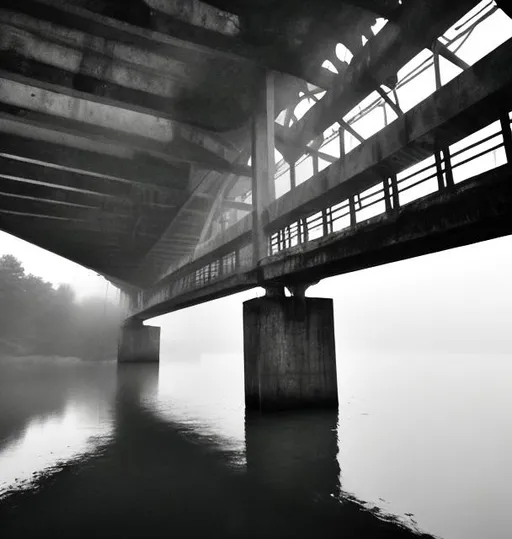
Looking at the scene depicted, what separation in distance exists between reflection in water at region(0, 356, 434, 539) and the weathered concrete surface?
1399 millimetres

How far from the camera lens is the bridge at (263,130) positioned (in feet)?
26.1

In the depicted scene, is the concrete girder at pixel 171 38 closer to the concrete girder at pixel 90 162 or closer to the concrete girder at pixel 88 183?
the concrete girder at pixel 90 162

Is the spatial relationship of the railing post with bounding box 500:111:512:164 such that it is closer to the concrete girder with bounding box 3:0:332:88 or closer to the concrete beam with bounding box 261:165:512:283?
the concrete beam with bounding box 261:165:512:283

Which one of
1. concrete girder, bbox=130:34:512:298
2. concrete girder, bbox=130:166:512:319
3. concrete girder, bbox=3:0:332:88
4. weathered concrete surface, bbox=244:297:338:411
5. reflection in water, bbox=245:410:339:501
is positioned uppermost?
concrete girder, bbox=3:0:332:88

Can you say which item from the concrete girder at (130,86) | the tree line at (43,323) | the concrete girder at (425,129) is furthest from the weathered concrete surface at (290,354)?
the tree line at (43,323)

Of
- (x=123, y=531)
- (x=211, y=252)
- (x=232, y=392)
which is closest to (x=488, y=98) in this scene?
(x=123, y=531)

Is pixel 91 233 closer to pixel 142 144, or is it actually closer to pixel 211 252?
pixel 211 252

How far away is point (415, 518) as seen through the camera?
5438mm

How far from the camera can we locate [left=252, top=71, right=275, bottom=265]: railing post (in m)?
13.7

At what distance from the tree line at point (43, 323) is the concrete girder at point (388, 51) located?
182 feet

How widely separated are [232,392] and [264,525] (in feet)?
56.5

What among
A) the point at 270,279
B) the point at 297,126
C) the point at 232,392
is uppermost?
the point at 297,126

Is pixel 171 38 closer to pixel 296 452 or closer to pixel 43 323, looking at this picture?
pixel 296 452

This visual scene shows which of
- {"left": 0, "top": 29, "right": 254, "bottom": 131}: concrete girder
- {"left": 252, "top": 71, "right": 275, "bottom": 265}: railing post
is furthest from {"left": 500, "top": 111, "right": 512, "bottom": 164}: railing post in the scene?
{"left": 0, "top": 29, "right": 254, "bottom": 131}: concrete girder
